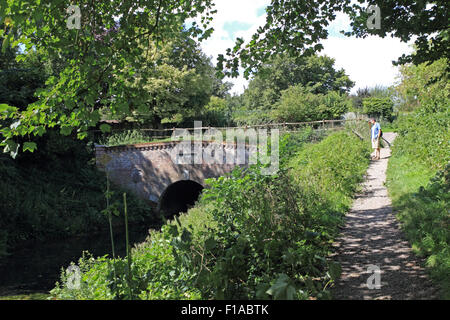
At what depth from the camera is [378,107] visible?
3294 centimetres

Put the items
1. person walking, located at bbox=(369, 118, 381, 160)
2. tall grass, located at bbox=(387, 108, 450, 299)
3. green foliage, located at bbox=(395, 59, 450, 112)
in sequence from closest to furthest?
1. tall grass, located at bbox=(387, 108, 450, 299)
2. green foliage, located at bbox=(395, 59, 450, 112)
3. person walking, located at bbox=(369, 118, 381, 160)

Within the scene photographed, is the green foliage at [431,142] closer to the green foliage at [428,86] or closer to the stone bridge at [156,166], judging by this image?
the green foliage at [428,86]

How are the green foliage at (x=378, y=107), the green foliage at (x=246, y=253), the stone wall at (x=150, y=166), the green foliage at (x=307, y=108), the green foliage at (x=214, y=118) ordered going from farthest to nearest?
the green foliage at (x=378, y=107) → the green foliage at (x=214, y=118) → the green foliage at (x=307, y=108) → the stone wall at (x=150, y=166) → the green foliage at (x=246, y=253)

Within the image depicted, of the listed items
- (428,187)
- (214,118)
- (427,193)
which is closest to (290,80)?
(214,118)

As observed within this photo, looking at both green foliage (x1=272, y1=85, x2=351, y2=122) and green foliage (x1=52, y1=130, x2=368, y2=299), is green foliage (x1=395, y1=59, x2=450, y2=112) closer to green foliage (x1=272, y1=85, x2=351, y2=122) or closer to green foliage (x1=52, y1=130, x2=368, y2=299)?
green foliage (x1=52, y1=130, x2=368, y2=299)

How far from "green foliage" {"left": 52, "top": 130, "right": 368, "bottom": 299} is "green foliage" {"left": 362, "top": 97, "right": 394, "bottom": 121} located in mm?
28296

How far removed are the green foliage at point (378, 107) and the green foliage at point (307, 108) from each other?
12.1 feet

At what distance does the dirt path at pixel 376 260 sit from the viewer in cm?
377

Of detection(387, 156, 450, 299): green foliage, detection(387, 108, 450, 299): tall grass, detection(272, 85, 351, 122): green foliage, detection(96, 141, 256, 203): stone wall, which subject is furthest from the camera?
detection(272, 85, 351, 122): green foliage

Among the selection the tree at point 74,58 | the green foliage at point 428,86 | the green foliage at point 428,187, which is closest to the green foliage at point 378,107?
the green foliage at point 428,86

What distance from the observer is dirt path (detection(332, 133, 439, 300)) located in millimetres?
3766

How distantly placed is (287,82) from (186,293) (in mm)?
38955
